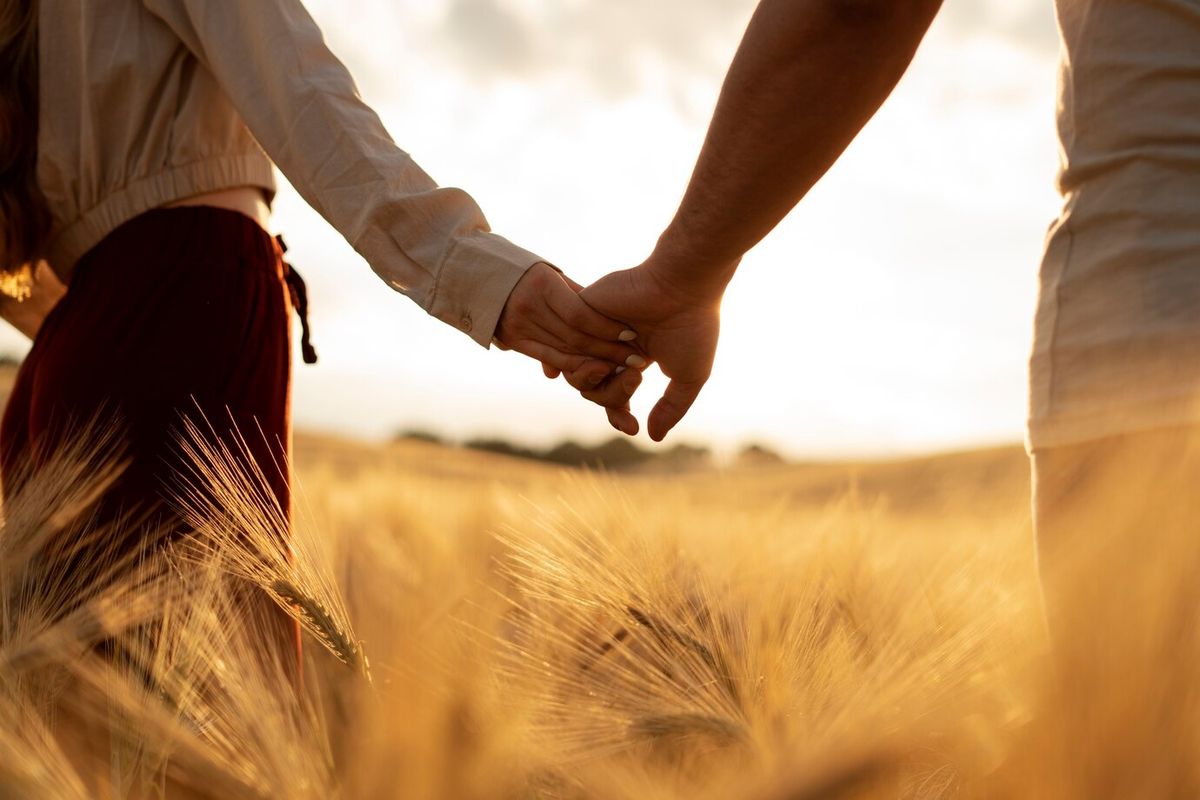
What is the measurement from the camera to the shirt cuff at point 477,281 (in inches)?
58.7

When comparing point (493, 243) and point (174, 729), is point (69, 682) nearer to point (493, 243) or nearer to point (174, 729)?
point (174, 729)

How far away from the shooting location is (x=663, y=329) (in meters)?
1.53

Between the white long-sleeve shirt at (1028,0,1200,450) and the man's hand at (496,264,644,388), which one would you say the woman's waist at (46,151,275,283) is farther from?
the white long-sleeve shirt at (1028,0,1200,450)

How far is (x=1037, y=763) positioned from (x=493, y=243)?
1.06 meters

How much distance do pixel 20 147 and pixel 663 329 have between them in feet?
3.04

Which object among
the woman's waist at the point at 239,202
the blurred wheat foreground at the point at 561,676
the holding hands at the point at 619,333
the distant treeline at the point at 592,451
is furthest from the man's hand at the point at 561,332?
the distant treeline at the point at 592,451

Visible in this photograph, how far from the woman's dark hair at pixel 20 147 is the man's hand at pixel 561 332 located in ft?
2.18

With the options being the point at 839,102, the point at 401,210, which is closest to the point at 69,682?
the point at 401,210

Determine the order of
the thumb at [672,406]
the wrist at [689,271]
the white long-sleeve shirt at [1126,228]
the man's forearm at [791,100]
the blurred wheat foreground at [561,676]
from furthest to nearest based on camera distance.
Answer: the thumb at [672,406] → the wrist at [689,271] → the man's forearm at [791,100] → the white long-sleeve shirt at [1126,228] → the blurred wheat foreground at [561,676]

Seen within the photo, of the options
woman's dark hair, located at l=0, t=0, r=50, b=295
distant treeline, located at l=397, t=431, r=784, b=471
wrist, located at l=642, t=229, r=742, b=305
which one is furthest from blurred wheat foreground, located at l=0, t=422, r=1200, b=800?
distant treeline, located at l=397, t=431, r=784, b=471

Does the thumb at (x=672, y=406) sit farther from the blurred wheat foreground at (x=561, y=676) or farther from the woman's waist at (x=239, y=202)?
the woman's waist at (x=239, y=202)

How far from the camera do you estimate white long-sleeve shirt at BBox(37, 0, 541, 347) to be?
135 centimetres

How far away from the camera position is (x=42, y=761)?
0.84 m

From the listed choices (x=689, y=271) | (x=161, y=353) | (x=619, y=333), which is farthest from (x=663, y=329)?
(x=161, y=353)
